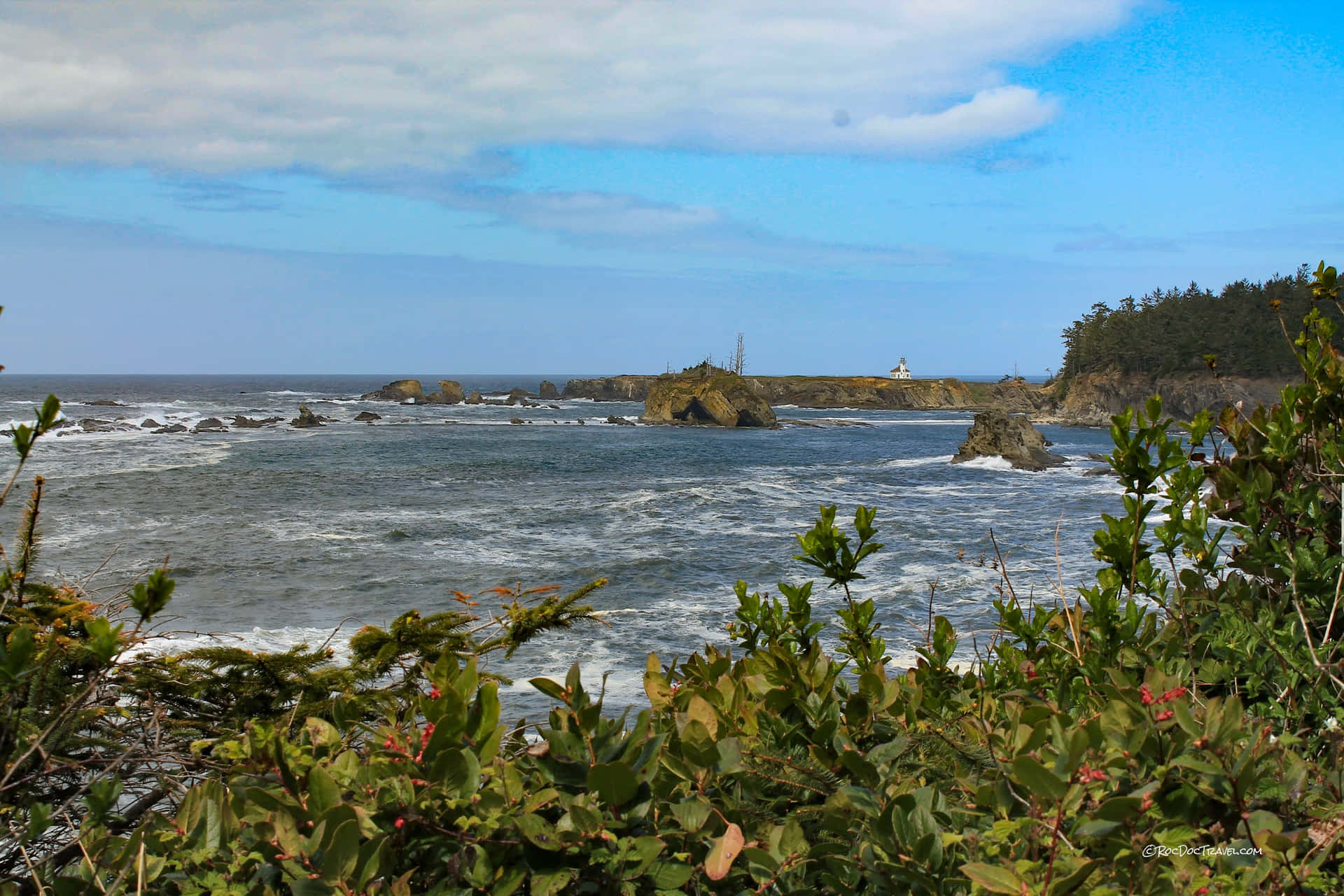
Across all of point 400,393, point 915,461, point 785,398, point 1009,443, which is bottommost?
point 915,461

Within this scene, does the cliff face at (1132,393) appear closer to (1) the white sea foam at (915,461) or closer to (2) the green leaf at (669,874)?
(1) the white sea foam at (915,461)

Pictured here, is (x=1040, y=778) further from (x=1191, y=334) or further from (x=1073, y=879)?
(x=1191, y=334)

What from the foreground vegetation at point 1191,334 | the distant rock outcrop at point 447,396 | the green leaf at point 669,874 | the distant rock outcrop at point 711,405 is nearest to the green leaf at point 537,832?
the green leaf at point 669,874

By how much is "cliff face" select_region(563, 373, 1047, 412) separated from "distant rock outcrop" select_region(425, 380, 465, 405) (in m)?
22.6

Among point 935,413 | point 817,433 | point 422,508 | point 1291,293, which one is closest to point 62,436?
point 422,508

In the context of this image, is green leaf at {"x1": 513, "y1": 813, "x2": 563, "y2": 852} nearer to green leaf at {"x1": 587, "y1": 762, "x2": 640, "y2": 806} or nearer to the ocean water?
green leaf at {"x1": 587, "y1": 762, "x2": 640, "y2": 806}

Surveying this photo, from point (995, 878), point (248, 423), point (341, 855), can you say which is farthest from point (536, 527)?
point (248, 423)

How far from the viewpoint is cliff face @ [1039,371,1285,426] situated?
59.3 meters

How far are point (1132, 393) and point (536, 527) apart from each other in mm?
68663

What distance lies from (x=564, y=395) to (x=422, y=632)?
125300 millimetres

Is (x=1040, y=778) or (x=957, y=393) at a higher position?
(x=957, y=393)

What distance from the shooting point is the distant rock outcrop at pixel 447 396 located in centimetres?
10188

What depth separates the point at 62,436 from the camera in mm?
50500

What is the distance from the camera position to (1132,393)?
248 feet
